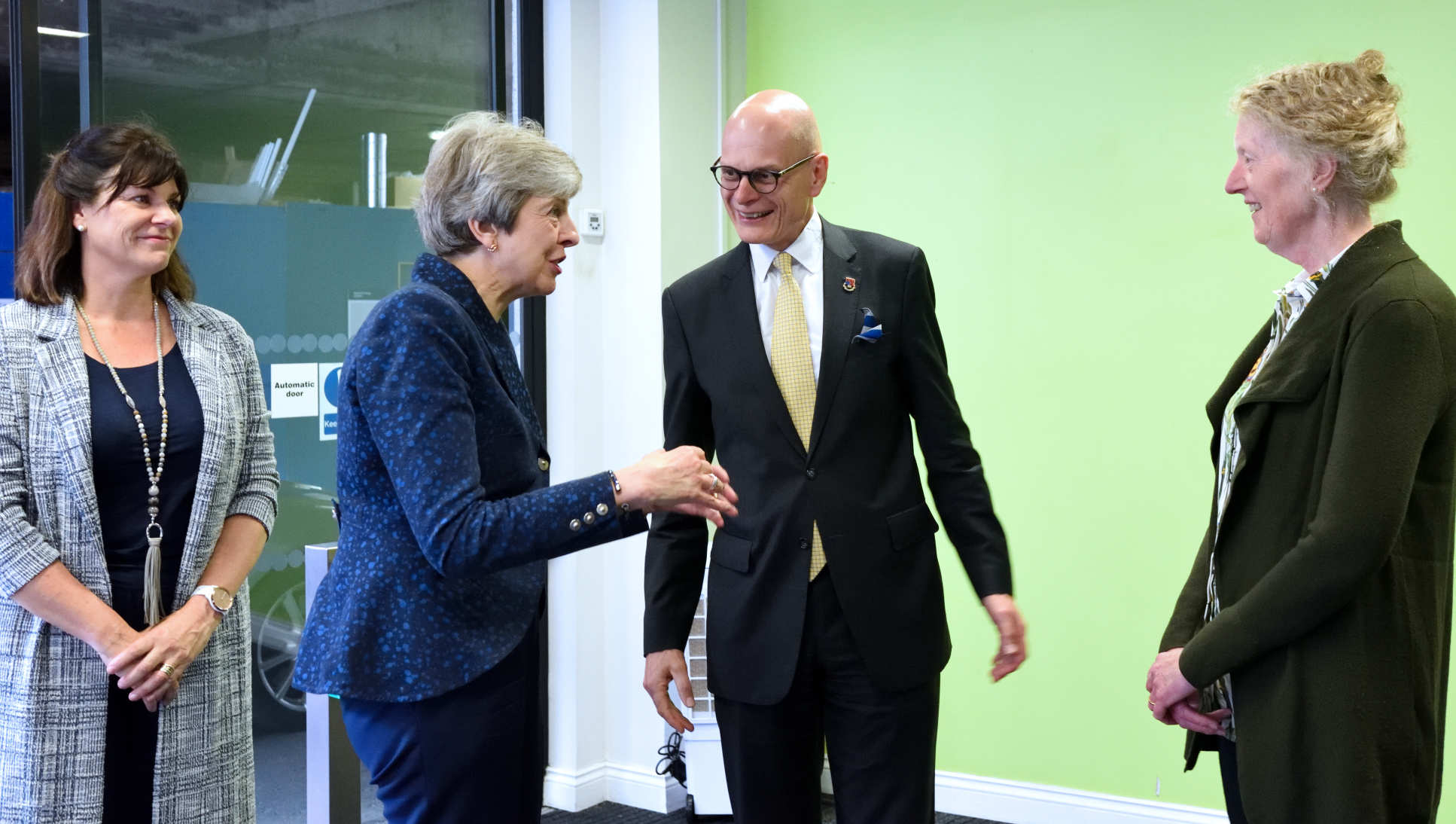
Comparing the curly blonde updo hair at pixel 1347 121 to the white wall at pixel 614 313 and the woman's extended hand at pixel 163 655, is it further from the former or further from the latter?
the white wall at pixel 614 313

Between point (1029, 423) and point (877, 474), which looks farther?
point (1029, 423)

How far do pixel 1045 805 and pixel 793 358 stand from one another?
231 centimetres

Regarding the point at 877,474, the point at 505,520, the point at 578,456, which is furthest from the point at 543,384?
the point at 505,520

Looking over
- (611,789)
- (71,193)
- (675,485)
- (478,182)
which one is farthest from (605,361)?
(675,485)

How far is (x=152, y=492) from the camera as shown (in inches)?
83.7

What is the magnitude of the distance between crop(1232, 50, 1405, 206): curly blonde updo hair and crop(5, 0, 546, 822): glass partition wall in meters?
2.36

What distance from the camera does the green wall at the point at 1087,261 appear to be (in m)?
3.41

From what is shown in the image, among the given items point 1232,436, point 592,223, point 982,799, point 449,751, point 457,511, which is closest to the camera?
point 457,511

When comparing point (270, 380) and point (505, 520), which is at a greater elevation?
point (270, 380)

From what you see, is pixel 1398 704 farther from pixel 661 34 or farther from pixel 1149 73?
pixel 661 34

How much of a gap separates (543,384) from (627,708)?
109 centimetres

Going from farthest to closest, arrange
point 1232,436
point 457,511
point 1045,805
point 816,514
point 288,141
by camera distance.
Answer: point 1045,805
point 288,141
point 816,514
point 1232,436
point 457,511

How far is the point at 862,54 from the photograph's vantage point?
4016mm

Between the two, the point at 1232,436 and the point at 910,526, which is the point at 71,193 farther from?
the point at 1232,436
